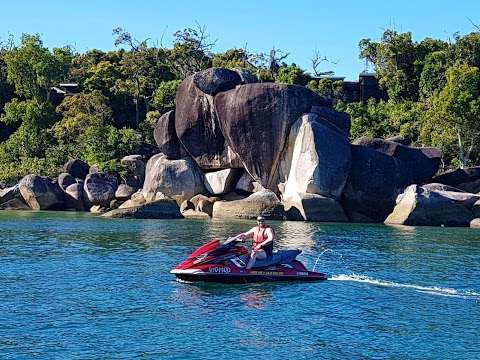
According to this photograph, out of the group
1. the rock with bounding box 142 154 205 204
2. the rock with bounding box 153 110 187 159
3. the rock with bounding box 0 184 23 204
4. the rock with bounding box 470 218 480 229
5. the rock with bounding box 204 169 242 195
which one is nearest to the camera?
the rock with bounding box 470 218 480 229

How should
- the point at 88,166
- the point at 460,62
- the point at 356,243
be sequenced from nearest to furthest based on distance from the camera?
1. the point at 356,243
2. the point at 88,166
3. the point at 460,62

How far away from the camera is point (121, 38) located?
81062 millimetres

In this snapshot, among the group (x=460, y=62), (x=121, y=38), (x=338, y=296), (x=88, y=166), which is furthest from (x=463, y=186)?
(x=121, y=38)

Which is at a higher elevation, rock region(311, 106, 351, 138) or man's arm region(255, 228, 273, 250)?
rock region(311, 106, 351, 138)

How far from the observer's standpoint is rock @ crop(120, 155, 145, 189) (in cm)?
5509

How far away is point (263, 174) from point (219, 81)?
7.09 meters

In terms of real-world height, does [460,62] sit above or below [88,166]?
above

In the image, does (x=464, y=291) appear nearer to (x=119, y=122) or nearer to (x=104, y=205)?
(x=104, y=205)

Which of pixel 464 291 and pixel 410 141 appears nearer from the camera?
pixel 464 291

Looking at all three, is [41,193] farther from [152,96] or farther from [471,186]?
[471,186]

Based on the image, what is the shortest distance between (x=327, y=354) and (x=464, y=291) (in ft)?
25.3

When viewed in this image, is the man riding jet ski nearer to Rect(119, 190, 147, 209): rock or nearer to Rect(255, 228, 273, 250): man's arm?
Rect(255, 228, 273, 250): man's arm

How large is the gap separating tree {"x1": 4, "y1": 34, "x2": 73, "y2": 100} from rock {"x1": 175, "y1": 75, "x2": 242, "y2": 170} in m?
25.2

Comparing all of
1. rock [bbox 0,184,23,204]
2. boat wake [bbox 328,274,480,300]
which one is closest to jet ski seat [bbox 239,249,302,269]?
boat wake [bbox 328,274,480,300]
